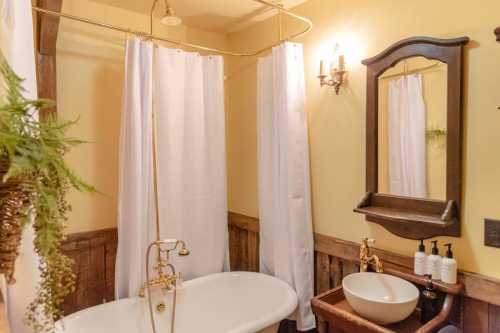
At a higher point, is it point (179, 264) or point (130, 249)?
point (130, 249)

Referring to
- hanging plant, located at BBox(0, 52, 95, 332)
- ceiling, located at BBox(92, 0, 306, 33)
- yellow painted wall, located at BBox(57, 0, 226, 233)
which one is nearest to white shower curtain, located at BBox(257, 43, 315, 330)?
ceiling, located at BBox(92, 0, 306, 33)

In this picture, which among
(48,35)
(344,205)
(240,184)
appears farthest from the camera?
(240,184)

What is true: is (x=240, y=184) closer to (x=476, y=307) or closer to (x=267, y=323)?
(x=267, y=323)

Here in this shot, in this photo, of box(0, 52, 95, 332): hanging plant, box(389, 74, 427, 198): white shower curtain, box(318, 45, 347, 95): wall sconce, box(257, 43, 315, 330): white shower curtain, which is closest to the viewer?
box(0, 52, 95, 332): hanging plant

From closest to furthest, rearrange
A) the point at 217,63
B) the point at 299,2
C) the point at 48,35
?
the point at 48,35
the point at 299,2
the point at 217,63

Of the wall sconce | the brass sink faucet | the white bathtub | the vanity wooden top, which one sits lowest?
the white bathtub

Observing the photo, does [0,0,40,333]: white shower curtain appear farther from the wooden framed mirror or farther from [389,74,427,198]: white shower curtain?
[389,74,427,198]: white shower curtain

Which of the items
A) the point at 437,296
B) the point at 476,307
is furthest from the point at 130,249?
the point at 476,307

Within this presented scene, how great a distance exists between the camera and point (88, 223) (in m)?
2.26

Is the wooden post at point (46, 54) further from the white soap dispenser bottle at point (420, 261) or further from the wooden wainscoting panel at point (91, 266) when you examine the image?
the white soap dispenser bottle at point (420, 261)

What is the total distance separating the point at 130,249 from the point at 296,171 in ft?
3.89

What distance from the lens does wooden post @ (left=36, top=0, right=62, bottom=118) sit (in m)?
1.89

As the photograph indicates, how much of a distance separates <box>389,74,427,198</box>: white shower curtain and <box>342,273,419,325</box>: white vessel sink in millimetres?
473

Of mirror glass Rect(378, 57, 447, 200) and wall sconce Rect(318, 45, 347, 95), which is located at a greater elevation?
wall sconce Rect(318, 45, 347, 95)
